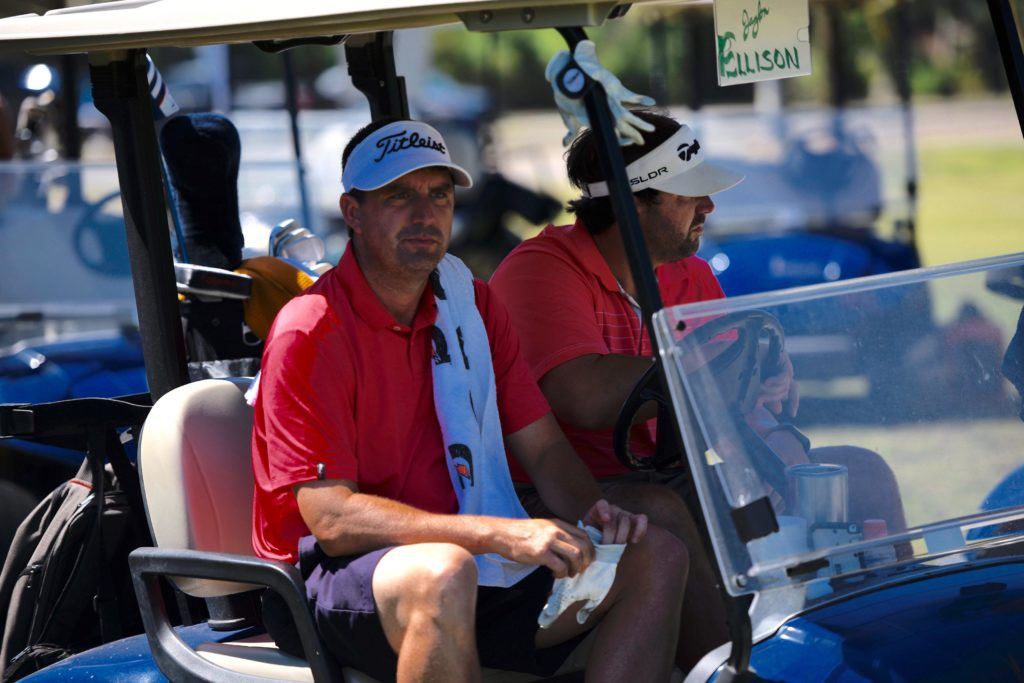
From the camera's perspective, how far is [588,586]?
2.28 metres

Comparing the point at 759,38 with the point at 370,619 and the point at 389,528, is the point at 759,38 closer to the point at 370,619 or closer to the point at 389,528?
the point at 389,528

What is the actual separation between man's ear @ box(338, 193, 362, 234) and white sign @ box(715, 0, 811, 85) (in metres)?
0.77

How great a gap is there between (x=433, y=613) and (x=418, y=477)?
436mm

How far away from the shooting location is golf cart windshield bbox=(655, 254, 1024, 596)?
2.00m

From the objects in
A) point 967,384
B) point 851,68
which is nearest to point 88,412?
point 967,384

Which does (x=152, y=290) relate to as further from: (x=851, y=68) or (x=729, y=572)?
(x=851, y=68)

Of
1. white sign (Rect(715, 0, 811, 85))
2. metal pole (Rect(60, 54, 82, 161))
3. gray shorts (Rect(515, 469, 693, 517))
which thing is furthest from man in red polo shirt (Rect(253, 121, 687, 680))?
metal pole (Rect(60, 54, 82, 161))

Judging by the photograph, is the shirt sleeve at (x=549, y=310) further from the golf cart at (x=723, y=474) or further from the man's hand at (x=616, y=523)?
the man's hand at (x=616, y=523)

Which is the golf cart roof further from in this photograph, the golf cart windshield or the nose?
the golf cart windshield

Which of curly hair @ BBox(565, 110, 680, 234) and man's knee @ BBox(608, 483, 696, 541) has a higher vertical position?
curly hair @ BBox(565, 110, 680, 234)

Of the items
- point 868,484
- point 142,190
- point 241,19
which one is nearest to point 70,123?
point 142,190

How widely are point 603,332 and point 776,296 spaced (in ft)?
2.71

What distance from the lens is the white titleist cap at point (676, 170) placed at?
9.23 feet

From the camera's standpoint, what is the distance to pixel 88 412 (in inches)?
117
